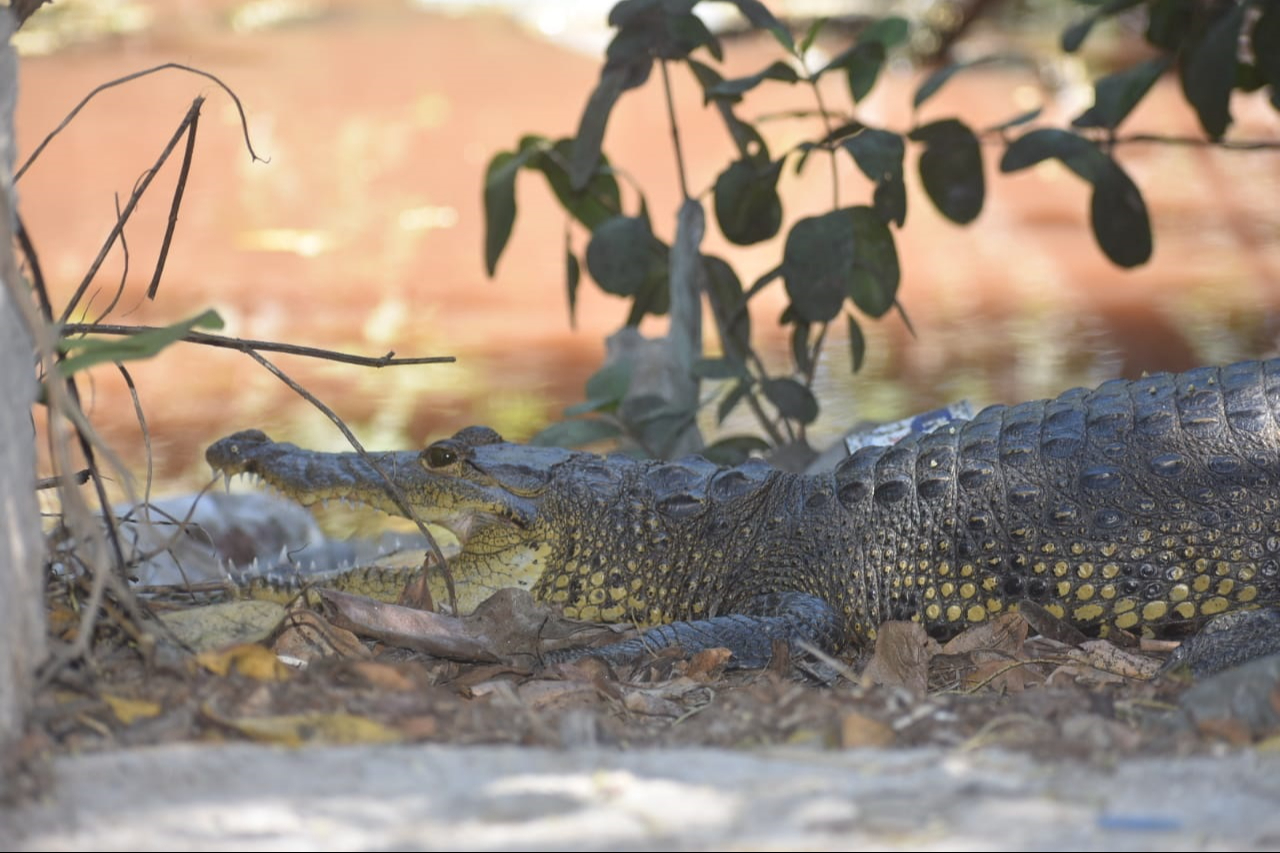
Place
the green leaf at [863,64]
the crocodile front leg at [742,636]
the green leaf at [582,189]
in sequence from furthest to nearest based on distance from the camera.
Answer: the green leaf at [582,189], the green leaf at [863,64], the crocodile front leg at [742,636]

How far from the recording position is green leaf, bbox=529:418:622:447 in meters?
3.87

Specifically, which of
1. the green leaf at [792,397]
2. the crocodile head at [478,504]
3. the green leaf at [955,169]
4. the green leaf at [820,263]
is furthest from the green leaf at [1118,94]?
the crocodile head at [478,504]

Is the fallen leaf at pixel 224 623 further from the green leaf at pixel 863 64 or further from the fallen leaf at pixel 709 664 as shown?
the green leaf at pixel 863 64

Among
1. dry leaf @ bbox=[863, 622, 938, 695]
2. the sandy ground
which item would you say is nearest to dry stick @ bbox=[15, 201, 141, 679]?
the sandy ground

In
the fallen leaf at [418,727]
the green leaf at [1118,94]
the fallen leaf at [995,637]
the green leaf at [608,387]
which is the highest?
the green leaf at [1118,94]

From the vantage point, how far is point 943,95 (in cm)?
1538

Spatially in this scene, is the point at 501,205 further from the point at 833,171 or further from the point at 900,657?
the point at 900,657

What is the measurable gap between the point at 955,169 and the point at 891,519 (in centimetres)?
148

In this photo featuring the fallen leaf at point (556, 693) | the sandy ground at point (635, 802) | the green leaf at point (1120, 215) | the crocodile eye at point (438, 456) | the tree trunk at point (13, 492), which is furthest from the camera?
the green leaf at point (1120, 215)

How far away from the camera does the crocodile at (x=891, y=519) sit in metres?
2.79

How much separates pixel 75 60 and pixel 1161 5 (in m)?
13.9

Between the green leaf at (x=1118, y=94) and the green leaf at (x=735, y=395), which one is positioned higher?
the green leaf at (x=1118, y=94)

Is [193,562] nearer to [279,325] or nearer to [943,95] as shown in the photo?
[279,325]

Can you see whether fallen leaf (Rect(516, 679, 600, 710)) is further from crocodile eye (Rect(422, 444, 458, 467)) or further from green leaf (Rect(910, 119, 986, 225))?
green leaf (Rect(910, 119, 986, 225))
